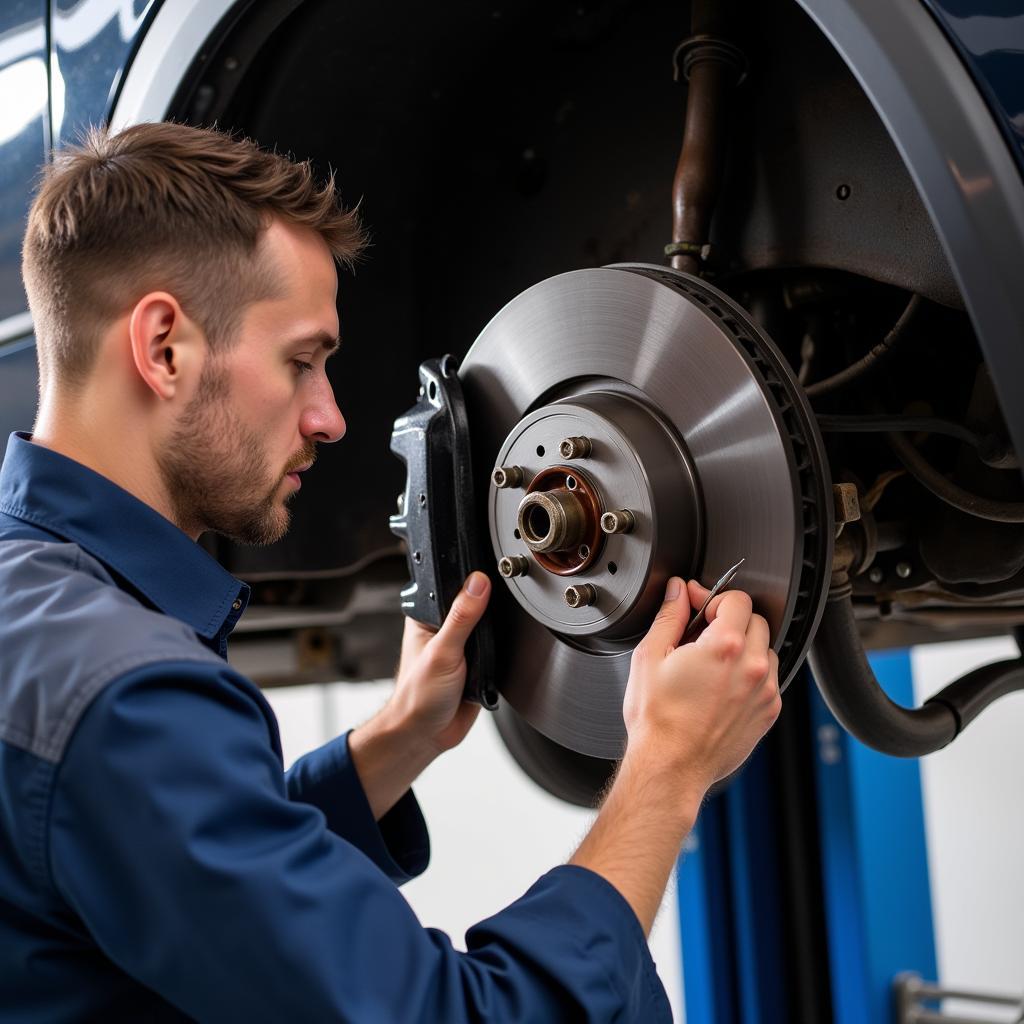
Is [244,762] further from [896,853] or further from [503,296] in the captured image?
[896,853]

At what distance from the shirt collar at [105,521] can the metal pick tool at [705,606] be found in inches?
11.8

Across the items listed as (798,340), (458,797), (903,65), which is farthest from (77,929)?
(458,797)

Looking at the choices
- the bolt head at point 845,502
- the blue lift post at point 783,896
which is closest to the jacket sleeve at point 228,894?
the bolt head at point 845,502

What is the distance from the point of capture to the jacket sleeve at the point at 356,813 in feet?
3.13

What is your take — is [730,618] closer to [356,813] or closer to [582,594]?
[582,594]

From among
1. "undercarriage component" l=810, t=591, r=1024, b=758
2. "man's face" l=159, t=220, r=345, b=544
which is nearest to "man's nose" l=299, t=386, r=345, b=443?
"man's face" l=159, t=220, r=345, b=544

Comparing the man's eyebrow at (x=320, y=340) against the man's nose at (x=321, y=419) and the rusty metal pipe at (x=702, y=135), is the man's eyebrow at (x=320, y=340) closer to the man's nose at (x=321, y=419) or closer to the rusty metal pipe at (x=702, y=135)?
the man's nose at (x=321, y=419)

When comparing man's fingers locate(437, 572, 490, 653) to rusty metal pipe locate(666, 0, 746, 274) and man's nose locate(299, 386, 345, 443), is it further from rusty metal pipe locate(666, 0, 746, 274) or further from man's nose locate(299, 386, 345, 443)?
rusty metal pipe locate(666, 0, 746, 274)

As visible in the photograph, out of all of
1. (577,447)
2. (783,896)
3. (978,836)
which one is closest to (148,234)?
(577,447)

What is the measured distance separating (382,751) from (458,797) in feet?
9.50

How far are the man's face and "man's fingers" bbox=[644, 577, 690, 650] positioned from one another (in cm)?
24

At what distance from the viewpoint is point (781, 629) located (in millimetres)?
699

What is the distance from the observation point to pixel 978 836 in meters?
3.30

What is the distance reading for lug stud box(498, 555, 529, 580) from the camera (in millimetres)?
783
